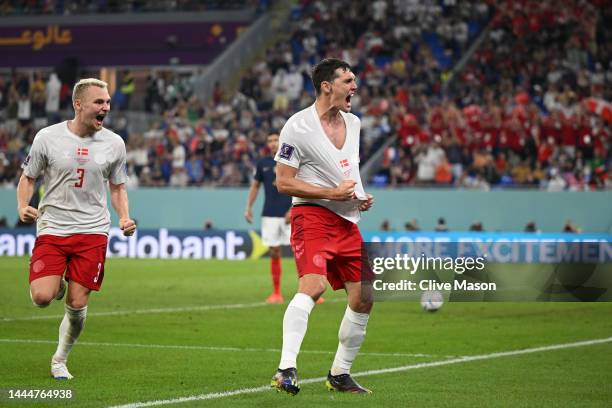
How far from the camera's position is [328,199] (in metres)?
8.58

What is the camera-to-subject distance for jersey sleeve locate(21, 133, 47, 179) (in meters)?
9.55

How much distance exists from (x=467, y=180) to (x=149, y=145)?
1013 centimetres

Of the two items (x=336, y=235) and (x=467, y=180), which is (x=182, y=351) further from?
(x=467, y=180)

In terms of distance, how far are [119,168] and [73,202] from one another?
50cm

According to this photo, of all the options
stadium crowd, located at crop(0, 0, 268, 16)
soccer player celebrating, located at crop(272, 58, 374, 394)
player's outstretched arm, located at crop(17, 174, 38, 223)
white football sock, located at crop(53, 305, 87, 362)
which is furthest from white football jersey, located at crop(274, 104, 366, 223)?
stadium crowd, located at crop(0, 0, 268, 16)

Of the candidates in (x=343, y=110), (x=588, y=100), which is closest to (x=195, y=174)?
(x=588, y=100)

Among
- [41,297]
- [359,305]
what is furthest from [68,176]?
[359,305]

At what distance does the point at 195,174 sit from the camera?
33344 millimetres

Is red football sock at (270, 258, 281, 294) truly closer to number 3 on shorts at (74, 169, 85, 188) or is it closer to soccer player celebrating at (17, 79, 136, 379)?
soccer player celebrating at (17, 79, 136, 379)

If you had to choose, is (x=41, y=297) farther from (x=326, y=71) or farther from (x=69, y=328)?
(x=326, y=71)

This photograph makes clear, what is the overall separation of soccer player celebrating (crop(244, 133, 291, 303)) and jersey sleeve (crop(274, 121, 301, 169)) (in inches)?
365

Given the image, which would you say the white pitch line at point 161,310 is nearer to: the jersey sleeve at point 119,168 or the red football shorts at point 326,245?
the jersey sleeve at point 119,168


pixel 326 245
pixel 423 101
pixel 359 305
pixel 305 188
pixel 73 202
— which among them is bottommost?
pixel 359 305

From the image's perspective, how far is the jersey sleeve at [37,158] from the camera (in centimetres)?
955
